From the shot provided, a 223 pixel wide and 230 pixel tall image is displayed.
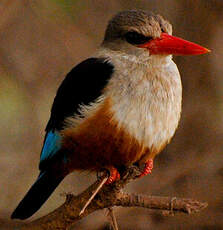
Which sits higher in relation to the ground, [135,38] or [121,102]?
[135,38]

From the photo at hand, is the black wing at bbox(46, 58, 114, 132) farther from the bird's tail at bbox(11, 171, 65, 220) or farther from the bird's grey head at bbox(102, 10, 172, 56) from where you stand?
the bird's tail at bbox(11, 171, 65, 220)

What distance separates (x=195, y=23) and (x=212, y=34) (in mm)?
179

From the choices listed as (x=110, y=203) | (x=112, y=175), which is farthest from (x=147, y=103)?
(x=110, y=203)

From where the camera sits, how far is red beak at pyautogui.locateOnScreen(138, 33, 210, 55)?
10.7ft

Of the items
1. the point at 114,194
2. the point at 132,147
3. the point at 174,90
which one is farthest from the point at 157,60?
the point at 114,194

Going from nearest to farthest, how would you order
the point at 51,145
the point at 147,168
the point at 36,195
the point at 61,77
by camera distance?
the point at 147,168 → the point at 51,145 → the point at 36,195 → the point at 61,77

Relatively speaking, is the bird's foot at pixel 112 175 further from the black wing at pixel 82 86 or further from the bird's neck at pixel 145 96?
the black wing at pixel 82 86

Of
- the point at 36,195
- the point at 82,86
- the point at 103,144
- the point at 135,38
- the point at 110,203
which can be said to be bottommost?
the point at 36,195

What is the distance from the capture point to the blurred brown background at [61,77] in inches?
196

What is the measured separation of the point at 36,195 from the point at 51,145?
0.37 meters

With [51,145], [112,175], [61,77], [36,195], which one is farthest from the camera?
[61,77]

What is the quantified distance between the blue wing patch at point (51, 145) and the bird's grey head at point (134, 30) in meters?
0.58

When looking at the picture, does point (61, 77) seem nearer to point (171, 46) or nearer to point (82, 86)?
point (82, 86)

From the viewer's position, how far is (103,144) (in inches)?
126
